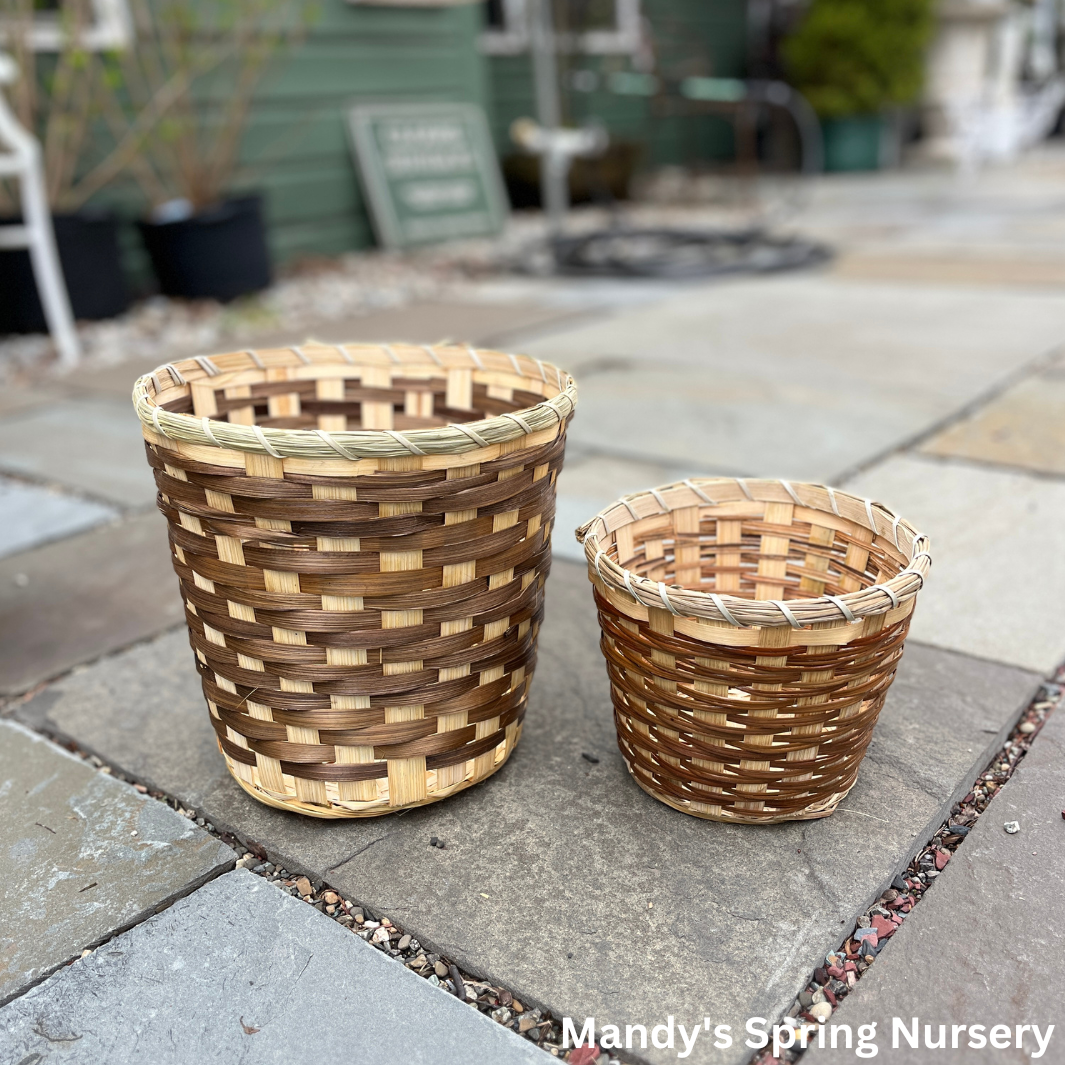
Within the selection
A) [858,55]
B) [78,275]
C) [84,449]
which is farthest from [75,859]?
[858,55]

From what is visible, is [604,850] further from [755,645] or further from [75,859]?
[75,859]

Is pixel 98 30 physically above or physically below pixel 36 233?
above

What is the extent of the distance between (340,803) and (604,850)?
1.05ft

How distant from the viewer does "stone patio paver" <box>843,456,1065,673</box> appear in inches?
65.8

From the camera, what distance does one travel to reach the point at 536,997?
1.02 metres

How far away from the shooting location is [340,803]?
4.05ft

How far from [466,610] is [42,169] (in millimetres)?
Answer: 3883

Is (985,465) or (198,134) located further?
(198,134)

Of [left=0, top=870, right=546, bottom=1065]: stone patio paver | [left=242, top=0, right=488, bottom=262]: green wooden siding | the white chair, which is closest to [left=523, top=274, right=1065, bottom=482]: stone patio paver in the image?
[left=0, top=870, right=546, bottom=1065]: stone patio paver

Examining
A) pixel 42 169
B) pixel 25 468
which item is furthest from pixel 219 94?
pixel 25 468

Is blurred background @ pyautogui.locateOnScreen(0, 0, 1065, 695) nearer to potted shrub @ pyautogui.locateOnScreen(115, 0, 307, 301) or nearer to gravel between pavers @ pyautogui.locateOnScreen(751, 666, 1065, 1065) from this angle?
potted shrub @ pyautogui.locateOnScreen(115, 0, 307, 301)

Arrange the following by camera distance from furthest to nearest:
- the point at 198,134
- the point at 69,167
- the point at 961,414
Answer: the point at 198,134 < the point at 69,167 < the point at 961,414

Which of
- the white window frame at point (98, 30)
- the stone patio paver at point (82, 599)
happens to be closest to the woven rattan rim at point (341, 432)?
the stone patio paver at point (82, 599)

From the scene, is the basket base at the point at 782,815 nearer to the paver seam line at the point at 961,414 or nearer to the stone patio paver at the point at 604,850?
the stone patio paver at the point at 604,850
